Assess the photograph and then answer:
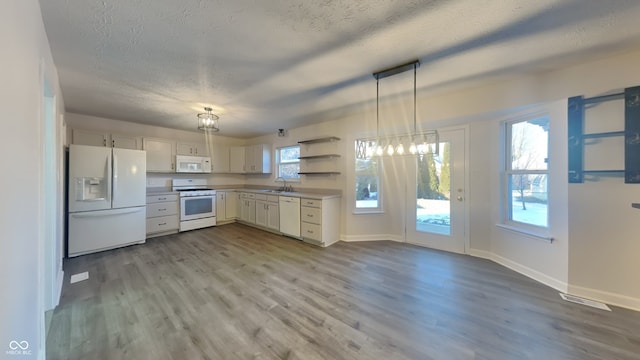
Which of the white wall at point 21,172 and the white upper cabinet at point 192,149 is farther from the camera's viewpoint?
the white upper cabinet at point 192,149

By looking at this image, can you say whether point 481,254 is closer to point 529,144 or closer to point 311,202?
point 529,144

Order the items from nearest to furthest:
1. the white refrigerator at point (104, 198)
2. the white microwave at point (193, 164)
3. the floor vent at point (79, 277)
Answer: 1. the floor vent at point (79, 277)
2. the white refrigerator at point (104, 198)
3. the white microwave at point (193, 164)

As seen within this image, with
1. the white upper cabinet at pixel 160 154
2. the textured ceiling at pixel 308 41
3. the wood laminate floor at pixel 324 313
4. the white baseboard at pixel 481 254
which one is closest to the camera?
the textured ceiling at pixel 308 41

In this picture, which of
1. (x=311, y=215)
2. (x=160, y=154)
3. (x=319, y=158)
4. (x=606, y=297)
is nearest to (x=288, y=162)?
(x=319, y=158)

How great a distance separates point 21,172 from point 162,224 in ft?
13.5

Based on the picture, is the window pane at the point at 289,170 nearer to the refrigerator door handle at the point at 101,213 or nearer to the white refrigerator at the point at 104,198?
the white refrigerator at the point at 104,198

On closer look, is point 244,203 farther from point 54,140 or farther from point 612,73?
point 612,73

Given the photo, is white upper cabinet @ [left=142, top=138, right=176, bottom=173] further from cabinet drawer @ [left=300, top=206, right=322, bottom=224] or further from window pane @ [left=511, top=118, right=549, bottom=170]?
window pane @ [left=511, top=118, right=549, bottom=170]

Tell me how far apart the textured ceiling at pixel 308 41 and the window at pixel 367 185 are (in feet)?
5.19

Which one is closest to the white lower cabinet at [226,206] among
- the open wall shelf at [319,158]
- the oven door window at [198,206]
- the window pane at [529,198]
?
the oven door window at [198,206]

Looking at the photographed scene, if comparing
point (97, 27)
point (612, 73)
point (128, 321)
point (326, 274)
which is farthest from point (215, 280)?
point (612, 73)

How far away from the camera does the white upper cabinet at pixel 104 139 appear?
4051 millimetres

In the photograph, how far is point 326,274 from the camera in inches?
116

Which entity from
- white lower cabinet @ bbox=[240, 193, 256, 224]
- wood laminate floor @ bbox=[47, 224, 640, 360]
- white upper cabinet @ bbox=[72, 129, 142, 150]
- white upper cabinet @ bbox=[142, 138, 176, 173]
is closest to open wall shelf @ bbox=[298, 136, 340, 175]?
→ white lower cabinet @ bbox=[240, 193, 256, 224]
